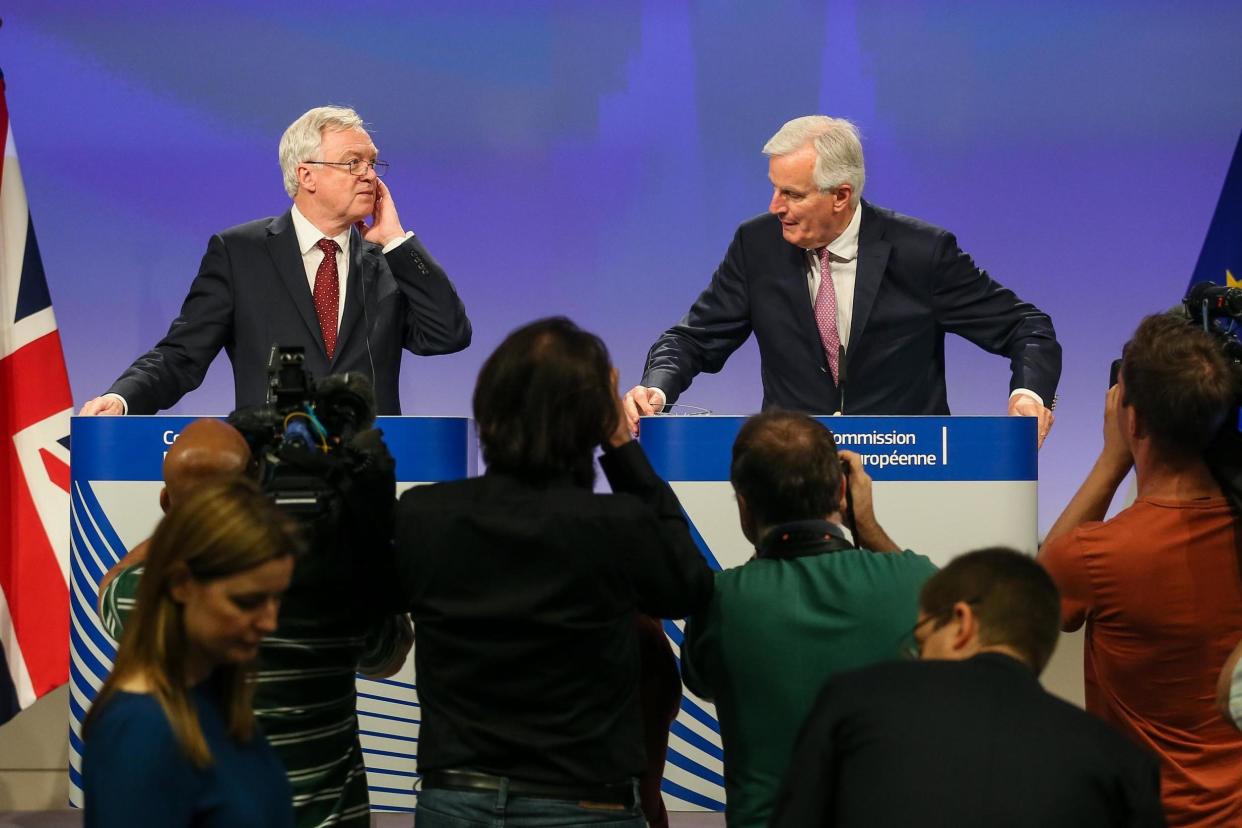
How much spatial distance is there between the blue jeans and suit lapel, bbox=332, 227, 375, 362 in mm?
2473

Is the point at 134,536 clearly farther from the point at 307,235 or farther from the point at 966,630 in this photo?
the point at 966,630

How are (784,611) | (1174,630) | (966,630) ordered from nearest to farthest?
(966,630), (784,611), (1174,630)

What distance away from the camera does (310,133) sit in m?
4.58

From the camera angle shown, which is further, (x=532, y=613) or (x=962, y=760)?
(x=532, y=613)

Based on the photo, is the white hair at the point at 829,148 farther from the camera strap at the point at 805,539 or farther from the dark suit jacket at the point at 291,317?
the camera strap at the point at 805,539

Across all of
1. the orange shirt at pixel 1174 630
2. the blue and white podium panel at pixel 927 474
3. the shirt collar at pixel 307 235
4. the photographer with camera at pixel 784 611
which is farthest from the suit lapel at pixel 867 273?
the photographer with camera at pixel 784 611

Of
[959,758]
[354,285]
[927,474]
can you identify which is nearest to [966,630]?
[959,758]

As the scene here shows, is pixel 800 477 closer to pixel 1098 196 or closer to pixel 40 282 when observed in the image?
pixel 40 282

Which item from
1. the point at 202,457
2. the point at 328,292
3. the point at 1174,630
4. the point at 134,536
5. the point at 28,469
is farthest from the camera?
the point at 28,469

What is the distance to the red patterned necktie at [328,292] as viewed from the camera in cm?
453

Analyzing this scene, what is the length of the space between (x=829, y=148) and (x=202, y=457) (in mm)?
2593

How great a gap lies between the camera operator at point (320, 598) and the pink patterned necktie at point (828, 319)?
2277 mm

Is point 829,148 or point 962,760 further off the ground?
point 829,148

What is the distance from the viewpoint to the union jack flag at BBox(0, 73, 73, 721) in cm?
478
